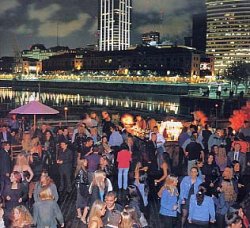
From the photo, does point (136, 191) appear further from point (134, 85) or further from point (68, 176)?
point (134, 85)

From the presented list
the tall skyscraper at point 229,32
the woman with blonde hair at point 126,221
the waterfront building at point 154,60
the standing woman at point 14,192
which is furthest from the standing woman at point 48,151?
the tall skyscraper at point 229,32

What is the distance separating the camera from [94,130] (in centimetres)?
1013

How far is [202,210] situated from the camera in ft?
17.4

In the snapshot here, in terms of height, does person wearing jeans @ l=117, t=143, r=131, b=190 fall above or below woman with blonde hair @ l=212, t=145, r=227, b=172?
below

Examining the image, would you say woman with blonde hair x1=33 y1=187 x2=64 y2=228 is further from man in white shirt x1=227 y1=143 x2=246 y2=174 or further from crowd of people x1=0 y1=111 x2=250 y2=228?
man in white shirt x1=227 y1=143 x2=246 y2=174

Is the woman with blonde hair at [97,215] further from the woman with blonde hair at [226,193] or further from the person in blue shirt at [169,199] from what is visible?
the woman with blonde hair at [226,193]

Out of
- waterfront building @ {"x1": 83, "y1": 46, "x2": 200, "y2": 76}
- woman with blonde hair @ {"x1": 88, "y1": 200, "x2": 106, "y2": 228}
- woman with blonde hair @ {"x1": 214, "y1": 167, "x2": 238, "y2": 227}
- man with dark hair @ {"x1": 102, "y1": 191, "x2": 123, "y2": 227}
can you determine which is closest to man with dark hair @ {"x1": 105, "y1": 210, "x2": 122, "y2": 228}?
man with dark hair @ {"x1": 102, "y1": 191, "x2": 123, "y2": 227}

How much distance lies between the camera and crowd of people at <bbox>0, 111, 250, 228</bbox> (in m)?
4.94

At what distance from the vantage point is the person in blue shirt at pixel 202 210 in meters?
5.27

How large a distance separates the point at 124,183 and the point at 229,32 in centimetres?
14640

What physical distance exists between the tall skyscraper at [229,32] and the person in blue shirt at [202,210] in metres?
144

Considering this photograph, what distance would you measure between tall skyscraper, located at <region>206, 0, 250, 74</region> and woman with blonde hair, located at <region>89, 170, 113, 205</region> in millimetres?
143546

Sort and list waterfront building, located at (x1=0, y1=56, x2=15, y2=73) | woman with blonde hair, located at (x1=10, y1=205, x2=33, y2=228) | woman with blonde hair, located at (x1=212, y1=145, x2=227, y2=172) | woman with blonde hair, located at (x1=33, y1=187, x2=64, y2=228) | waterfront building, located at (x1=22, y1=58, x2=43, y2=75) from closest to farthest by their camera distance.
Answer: woman with blonde hair, located at (x1=10, y1=205, x2=33, y2=228) → woman with blonde hair, located at (x1=33, y1=187, x2=64, y2=228) → woman with blonde hair, located at (x1=212, y1=145, x2=227, y2=172) → waterfront building, located at (x1=22, y1=58, x2=43, y2=75) → waterfront building, located at (x1=0, y1=56, x2=15, y2=73)

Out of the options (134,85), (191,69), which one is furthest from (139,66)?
(134,85)
